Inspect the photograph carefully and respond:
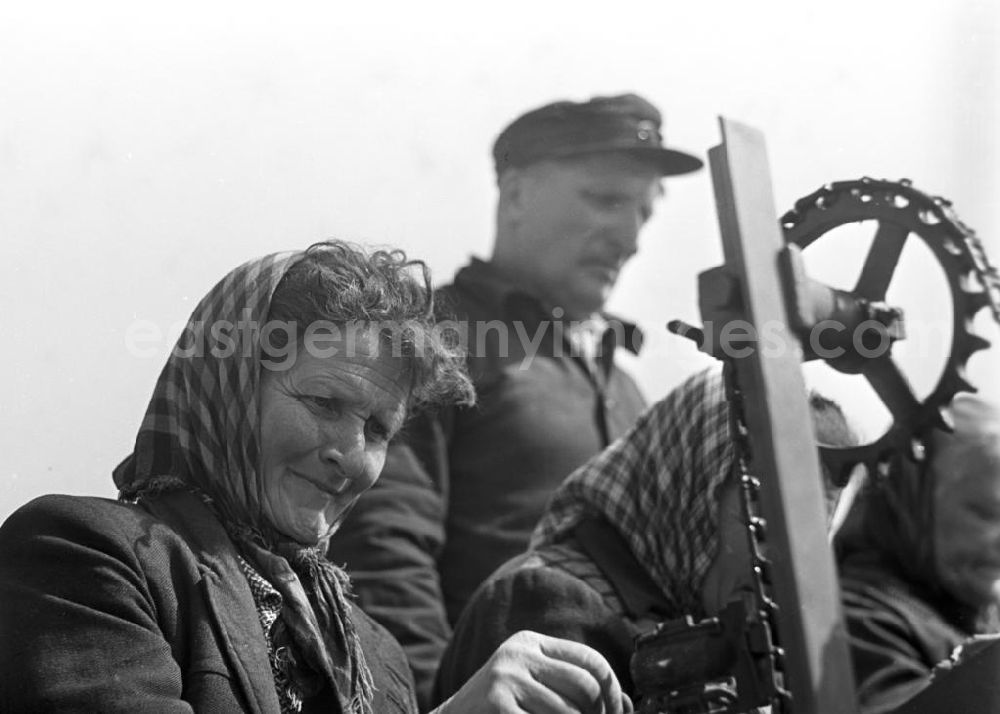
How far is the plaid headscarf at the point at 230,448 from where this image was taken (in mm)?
1887

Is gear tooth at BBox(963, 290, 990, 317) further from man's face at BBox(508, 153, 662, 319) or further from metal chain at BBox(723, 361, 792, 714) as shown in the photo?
man's face at BBox(508, 153, 662, 319)

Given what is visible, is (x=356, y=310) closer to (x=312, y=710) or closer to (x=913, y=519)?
(x=312, y=710)

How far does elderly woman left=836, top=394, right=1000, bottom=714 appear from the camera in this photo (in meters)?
2.27

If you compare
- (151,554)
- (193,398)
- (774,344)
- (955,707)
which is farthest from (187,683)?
(955,707)

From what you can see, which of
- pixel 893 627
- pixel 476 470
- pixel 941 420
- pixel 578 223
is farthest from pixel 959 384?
pixel 578 223

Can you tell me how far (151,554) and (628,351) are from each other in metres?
1.70

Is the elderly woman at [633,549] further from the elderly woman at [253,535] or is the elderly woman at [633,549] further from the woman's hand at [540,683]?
the woman's hand at [540,683]

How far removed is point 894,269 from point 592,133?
137cm

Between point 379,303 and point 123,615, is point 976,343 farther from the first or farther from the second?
point 123,615

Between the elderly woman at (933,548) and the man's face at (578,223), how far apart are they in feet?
2.54

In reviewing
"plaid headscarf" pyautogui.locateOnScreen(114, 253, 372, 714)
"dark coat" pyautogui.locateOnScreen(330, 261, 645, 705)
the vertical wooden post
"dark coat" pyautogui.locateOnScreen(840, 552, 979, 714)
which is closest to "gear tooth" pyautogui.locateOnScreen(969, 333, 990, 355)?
the vertical wooden post

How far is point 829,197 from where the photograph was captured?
1.76 m

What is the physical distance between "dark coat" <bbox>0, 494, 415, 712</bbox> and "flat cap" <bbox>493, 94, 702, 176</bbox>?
1433 millimetres

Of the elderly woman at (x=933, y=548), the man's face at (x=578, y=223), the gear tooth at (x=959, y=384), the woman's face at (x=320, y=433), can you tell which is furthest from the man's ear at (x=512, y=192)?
the gear tooth at (x=959, y=384)
